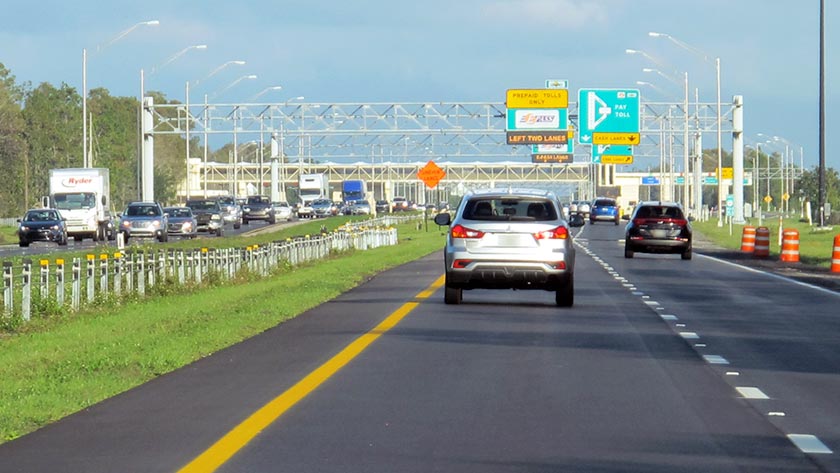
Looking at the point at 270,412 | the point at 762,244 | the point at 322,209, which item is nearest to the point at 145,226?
the point at 762,244

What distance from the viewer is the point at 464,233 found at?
24.7m

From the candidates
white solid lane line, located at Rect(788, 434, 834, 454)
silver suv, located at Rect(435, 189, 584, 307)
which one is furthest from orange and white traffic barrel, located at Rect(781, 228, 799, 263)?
white solid lane line, located at Rect(788, 434, 834, 454)

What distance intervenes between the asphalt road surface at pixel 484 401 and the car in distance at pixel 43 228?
39578 mm

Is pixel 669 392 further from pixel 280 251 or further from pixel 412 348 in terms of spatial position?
pixel 280 251

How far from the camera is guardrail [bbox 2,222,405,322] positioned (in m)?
24.3

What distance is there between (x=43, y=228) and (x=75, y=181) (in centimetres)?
793

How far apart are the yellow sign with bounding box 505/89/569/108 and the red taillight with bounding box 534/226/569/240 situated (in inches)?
2676

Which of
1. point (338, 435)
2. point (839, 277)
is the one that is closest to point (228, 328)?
point (338, 435)

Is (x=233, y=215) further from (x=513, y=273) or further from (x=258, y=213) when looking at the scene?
(x=513, y=273)

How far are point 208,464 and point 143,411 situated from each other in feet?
9.22

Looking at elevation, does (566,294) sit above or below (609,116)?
below

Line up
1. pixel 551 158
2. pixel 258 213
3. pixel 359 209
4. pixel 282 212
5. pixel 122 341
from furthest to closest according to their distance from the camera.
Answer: pixel 359 209 → pixel 551 158 → pixel 282 212 → pixel 258 213 → pixel 122 341

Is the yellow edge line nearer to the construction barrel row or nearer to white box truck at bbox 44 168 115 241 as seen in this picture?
the construction barrel row

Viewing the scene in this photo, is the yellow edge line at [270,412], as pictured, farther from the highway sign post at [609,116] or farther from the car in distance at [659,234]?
the highway sign post at [609,116]
